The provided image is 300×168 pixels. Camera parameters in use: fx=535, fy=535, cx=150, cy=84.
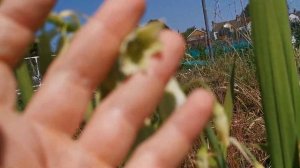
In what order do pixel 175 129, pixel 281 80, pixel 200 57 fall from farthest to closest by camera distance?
pixel 200 57
pixel 281 80
pixel 175 129

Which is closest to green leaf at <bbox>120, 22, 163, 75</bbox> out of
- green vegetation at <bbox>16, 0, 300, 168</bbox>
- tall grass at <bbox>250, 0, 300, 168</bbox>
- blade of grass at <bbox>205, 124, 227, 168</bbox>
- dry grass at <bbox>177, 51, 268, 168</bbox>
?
green vegetation at <bbox>16, 0, 300, 168</bbox>

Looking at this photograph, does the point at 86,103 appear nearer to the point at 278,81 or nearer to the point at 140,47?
the point at 140,47

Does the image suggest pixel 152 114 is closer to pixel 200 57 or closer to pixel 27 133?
pixel 27 133

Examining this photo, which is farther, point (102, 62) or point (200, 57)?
point (200, 57)

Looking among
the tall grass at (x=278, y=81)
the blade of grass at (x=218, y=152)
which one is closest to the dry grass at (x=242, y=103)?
the tall grass at (x=278, y=81)

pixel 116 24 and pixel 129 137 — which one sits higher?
pixel 116 24

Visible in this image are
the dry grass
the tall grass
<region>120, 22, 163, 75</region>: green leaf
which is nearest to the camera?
<region>120, 22, 163, 75</region>: green leaf

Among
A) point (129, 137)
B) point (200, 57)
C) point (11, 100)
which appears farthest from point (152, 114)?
point (200, 57)

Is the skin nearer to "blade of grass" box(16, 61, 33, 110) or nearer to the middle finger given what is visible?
the middle finger
